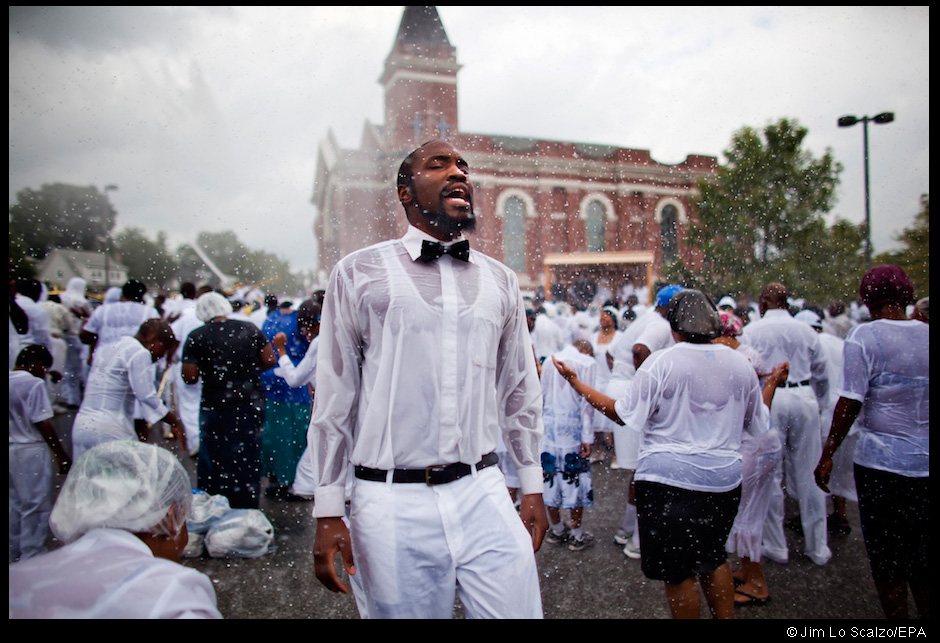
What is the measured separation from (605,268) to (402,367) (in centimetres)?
2491

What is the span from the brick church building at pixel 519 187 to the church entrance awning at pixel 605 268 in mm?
137

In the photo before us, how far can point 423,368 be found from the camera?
171cm

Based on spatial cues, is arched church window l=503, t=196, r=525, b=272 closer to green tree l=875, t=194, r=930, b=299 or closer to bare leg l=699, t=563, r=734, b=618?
green tree l=875, t=194, r=930, b=299

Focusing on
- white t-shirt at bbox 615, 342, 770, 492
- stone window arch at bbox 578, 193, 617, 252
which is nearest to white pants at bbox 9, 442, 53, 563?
white t-shirt at bbox 615, 342, 770, 492

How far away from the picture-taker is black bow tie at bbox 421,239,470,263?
179cm

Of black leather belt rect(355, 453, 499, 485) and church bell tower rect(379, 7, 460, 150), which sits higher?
church bell tower rect(379, 7, 460, 150)

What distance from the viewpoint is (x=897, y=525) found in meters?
2.64

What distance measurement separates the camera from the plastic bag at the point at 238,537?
13.0 feet

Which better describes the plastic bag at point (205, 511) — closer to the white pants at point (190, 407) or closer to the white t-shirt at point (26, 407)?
the white t-shirt at point (26, 407)

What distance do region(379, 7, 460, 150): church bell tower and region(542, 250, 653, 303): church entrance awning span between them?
8.39 meters

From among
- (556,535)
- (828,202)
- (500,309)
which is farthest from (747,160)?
(500,309)

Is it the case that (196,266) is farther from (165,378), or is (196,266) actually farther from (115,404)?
(115,404)

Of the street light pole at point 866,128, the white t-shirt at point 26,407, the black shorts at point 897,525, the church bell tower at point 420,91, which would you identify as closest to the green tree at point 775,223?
the street light pole at point 866,128
